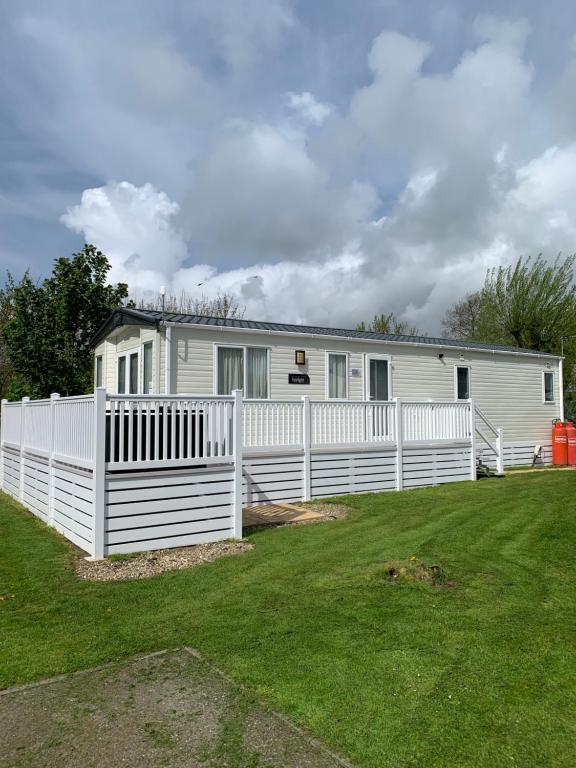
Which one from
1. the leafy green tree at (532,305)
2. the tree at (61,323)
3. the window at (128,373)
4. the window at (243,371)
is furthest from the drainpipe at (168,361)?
the leafy green tree at (532,305)

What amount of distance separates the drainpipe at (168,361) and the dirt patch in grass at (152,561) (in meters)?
4.41

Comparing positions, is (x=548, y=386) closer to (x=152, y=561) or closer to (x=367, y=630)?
(x=152, y=561)

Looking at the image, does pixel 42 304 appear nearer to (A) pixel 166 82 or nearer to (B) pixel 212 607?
(A) pixel 166 82

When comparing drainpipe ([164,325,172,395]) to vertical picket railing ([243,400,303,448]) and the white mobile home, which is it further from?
vertical picket railing ([243,400,303,448])

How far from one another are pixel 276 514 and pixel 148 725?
5.31 meters

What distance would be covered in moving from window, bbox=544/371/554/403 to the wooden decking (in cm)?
1121

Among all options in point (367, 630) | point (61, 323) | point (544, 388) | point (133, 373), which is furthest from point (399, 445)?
point (61, 323)

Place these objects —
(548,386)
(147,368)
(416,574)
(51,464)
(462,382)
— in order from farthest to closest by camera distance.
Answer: (548,386) → (462,382) → (147,368) → (51,464) → (416,574)

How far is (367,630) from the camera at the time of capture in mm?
3557

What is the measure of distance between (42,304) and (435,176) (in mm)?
23054

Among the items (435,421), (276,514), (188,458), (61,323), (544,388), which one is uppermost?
(61,323)

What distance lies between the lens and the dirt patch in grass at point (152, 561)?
16.4 ft

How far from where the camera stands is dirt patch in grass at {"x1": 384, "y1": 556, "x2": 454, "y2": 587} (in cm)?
452

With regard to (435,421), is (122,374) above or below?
above
